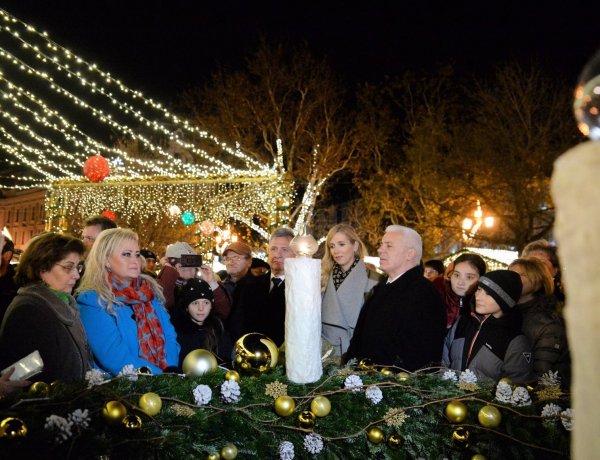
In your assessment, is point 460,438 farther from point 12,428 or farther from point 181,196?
point 181,196

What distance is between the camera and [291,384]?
1.98 m

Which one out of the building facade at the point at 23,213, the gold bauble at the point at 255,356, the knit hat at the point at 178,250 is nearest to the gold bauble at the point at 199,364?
the gold bauble at the point at 255,356

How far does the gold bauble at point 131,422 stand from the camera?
5.20ft

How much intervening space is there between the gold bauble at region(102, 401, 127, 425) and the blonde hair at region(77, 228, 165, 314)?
1.55 metres

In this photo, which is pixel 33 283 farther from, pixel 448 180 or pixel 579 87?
pixel 448 180

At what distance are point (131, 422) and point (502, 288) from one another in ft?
9.02

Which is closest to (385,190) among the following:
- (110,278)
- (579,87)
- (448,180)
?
(448,180)

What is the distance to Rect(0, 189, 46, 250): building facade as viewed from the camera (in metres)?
52.2

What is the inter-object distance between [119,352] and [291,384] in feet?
4.57

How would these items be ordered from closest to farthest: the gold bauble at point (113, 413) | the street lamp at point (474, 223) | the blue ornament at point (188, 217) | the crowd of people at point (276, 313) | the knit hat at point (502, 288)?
the gold bauble at point (113, 413) < the crowd of people at point (276, 313) < the knit hat at point (502, 288) < the blue ornament at point (188, 217) < the street lamp at point (474, 223)

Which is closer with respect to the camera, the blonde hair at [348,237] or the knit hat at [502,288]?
the knit hat at [502,288]

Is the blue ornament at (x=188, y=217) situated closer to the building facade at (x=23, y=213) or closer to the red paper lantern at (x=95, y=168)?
the red paper lantern at (x=95, y=168)

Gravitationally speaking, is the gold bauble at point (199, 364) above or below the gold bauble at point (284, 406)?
above

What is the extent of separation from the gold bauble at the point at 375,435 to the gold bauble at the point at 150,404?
74 cm
